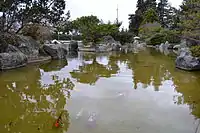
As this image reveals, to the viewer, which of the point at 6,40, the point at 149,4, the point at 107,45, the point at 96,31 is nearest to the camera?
the point at 6,40

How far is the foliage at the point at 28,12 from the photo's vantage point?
1472 cm

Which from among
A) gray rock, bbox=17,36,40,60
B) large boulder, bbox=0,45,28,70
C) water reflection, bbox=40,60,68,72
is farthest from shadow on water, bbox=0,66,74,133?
gray rock, bbox=17,36,40,60

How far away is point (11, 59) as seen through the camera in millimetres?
11609

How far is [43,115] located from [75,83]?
341cm

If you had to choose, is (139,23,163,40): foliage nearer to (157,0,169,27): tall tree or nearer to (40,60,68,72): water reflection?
(157,0,169,27): tall tree

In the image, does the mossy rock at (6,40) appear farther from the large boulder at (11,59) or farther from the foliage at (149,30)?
the foliage at (149,30)

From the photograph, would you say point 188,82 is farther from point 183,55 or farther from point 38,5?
point 38,5

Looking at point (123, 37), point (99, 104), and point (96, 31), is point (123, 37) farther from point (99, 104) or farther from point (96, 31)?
point (99, 104)

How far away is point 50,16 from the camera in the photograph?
17.8m

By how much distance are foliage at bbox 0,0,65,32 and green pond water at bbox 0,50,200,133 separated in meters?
6.75

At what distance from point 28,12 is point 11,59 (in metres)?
5.36

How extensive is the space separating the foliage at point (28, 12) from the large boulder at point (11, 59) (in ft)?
6.39

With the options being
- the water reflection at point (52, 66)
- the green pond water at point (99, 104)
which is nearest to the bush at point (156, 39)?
the water reflection at point (52, 66)

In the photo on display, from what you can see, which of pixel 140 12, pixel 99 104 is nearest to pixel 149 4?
pixel 140 12
